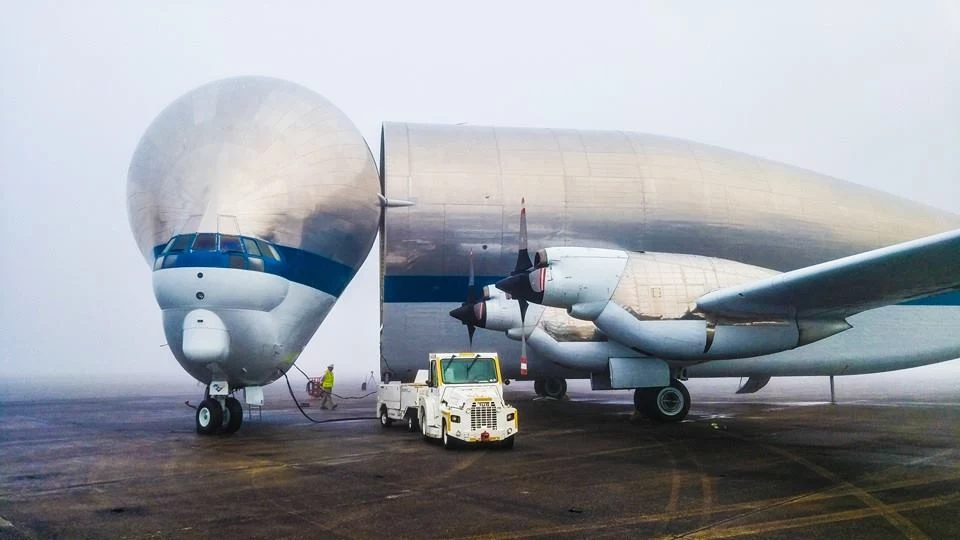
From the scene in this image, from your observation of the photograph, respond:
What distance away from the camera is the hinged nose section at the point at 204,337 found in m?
15.8

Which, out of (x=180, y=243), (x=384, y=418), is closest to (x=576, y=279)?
(x=384, y=418)

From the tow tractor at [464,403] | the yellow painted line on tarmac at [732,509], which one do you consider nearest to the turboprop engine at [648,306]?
the tow tractor at [464,403]

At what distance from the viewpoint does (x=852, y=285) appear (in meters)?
14.5

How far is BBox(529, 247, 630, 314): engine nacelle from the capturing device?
52.1ft

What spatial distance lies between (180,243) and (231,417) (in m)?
4.18

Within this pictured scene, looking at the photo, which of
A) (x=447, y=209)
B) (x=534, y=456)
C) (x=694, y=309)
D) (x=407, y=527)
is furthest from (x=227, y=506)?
(x=447, y=209)

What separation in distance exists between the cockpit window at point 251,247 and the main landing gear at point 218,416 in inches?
132

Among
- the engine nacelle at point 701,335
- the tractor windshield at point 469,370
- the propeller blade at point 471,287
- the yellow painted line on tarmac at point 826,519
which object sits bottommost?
the yellow painted line on tarmac at point 826,519

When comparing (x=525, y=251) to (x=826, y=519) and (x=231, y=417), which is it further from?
(x=826, y=519)

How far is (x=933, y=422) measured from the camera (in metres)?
19.7

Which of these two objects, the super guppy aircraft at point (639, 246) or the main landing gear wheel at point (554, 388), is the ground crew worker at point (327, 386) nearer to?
the super guppy aircraft at point (639, 246)

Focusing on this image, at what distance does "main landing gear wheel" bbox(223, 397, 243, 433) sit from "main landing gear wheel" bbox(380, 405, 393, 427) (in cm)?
348

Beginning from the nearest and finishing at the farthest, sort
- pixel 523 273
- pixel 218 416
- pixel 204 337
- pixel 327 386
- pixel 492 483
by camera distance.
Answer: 1. pixel 492 483
2. pixel 204 337
3. pixel 523 273
4. pixel 218 416
5. pixel 327 386

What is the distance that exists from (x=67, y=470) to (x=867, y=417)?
20262mm
